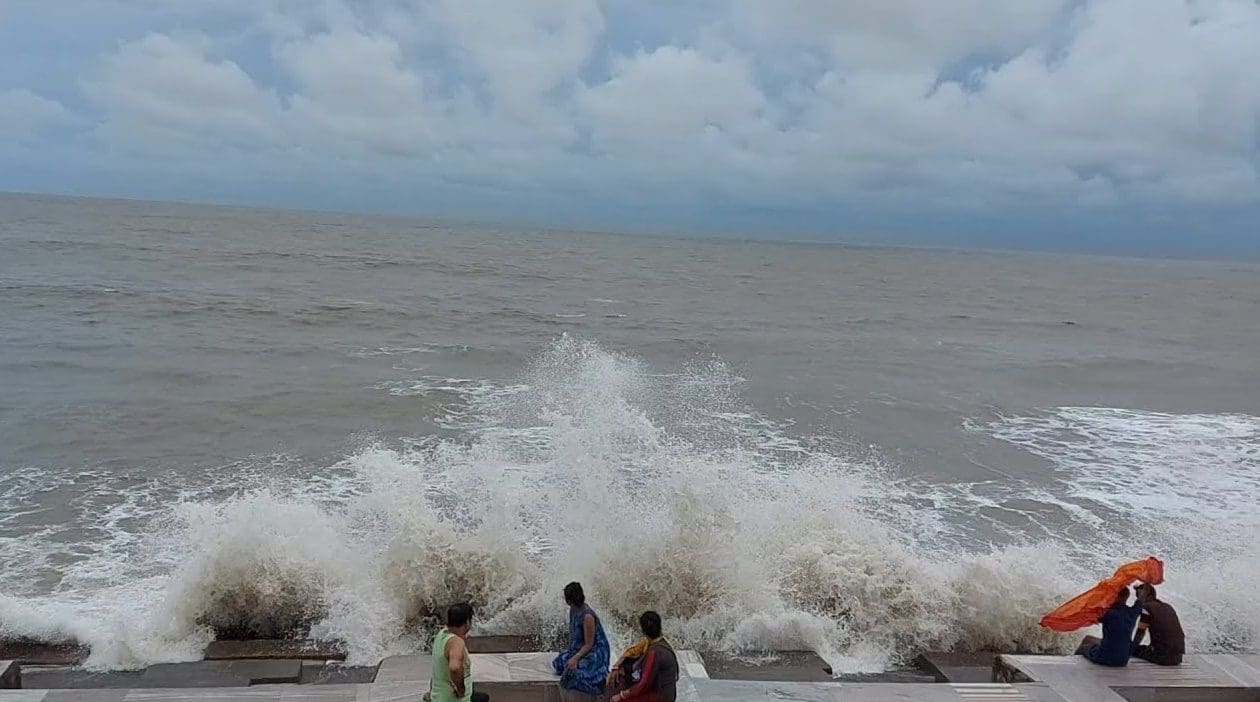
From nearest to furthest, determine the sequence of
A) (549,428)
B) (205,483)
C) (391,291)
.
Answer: (205,483) < (549,428) < (391,291)

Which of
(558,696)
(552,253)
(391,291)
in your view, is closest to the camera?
(558,696)

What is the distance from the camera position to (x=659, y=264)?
7062cm

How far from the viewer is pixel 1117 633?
22.3ft

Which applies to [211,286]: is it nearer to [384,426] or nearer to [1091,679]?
[384,426]

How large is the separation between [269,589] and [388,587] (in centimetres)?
106

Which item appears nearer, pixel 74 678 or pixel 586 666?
pixel 586 666

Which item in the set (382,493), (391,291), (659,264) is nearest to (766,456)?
(382,493)

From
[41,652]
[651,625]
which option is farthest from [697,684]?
[41,652]

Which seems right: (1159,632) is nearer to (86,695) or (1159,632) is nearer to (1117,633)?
(1117,633)

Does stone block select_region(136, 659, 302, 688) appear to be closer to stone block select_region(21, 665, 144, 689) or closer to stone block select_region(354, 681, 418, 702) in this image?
stone block select_region(21, 665, 144, 689)

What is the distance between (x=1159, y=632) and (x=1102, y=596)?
483mm

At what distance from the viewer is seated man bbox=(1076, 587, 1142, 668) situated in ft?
22.1

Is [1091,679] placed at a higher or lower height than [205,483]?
higher

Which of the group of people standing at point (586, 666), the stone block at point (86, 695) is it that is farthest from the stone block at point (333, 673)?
the group of people standing at point (586, 666)
